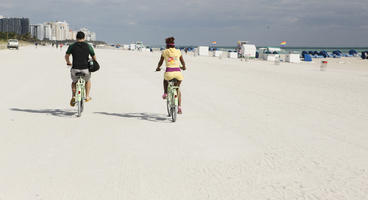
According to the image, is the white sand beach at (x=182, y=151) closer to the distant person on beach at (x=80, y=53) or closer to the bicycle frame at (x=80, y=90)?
the bicycle frame at (x=80, y=90)

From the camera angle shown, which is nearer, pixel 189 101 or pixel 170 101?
pixel 170 101

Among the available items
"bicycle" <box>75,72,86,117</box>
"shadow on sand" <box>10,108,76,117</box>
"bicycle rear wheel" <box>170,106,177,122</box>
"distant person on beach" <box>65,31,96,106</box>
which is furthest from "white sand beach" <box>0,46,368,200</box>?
"distant person on beach" <box>65,31,96,106</box>

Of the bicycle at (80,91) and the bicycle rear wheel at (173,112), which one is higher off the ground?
the bicycle at (80,91)

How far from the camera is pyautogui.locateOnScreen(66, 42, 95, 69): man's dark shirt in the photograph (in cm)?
851

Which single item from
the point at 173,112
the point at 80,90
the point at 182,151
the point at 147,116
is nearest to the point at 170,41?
the point at 173,112

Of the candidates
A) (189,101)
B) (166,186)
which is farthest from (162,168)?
(189,101)

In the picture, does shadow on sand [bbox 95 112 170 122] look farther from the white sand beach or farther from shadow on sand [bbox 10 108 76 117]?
shadow on sand [bbox 10 108 76 117]

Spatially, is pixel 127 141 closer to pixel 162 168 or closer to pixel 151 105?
pixel 162 168

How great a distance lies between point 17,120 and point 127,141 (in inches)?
118

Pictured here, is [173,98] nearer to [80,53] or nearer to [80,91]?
[80,91]

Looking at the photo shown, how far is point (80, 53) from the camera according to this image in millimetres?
8531

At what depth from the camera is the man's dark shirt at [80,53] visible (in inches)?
335

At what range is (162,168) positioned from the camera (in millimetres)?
5051

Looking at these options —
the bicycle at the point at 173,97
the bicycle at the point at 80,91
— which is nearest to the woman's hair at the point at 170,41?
the bicycle at the point at 173,97
